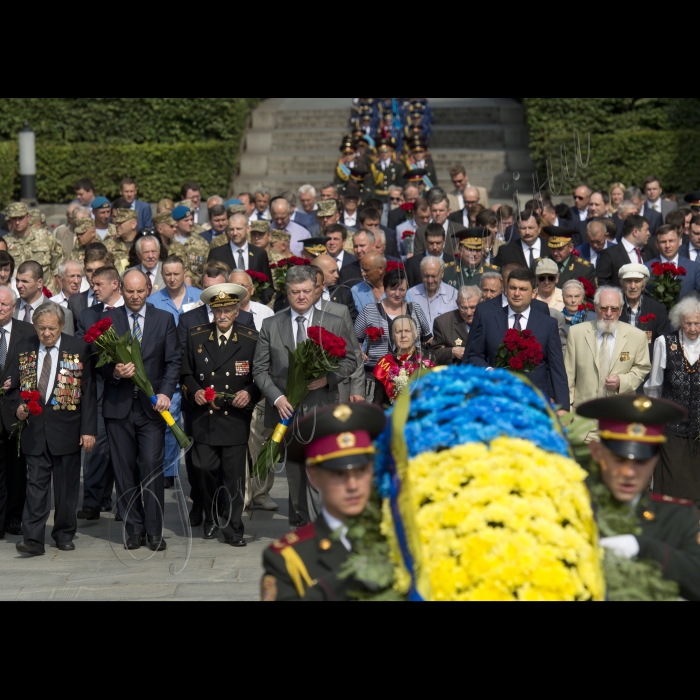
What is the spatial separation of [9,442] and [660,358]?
542 centimetres

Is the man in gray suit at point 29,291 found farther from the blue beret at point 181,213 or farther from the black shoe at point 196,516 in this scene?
the blue beret at point 181,213

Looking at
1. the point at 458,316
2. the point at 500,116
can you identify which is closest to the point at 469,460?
the point at 458,316

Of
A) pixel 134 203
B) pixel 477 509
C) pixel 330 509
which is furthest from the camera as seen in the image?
pixel 134 203

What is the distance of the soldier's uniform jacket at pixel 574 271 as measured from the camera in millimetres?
12039

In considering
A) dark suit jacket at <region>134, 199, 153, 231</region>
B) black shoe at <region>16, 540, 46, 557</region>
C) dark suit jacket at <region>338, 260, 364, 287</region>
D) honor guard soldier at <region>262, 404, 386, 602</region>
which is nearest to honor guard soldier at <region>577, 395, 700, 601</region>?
honor guard soldier at <region>262, 404, 386, 602</region>

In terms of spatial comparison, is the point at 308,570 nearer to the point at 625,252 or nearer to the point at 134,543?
the point at 134,543

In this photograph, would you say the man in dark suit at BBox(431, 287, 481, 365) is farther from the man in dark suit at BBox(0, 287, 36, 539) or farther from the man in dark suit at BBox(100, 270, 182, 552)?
the man in dark suit at BBox(0, 287, 36, 539)

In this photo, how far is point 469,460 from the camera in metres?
4.63

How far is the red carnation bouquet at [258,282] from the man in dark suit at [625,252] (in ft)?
12.7

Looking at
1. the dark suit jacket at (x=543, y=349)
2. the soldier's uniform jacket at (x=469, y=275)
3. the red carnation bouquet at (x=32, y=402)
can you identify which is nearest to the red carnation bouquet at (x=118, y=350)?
the red carnation bouquet at (x=32, y=402)

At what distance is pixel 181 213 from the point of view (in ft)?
46.4

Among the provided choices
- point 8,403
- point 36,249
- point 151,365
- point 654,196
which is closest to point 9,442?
point 8,403

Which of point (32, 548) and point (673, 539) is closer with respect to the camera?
point (673, 539)

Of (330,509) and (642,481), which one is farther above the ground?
(642,481)
